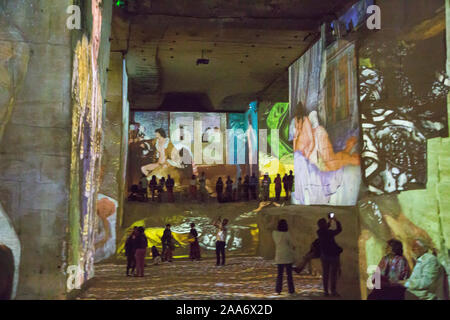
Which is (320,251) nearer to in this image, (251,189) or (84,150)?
(84,150)

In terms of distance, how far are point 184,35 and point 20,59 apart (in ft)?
27.7

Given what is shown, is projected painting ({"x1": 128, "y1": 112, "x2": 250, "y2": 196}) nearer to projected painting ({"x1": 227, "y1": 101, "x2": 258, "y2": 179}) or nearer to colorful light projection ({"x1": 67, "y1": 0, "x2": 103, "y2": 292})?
projected painting ({"x1": 227, "y1": 101, "x2": 258, "y2": 179})

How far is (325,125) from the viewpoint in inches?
549

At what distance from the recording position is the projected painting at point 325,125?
39.5ft

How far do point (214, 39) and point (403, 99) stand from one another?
24.0ft

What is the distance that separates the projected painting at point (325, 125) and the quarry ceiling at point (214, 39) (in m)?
1.21

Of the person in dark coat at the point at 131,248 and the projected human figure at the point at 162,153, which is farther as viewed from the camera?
the projected human figure at the point at 162,153

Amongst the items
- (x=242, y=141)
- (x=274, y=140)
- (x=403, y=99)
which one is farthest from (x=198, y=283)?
(x=242, y=141)

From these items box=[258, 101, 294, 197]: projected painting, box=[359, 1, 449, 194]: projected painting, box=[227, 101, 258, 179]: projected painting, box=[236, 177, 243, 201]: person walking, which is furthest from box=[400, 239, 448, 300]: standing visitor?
box=[227, 101, 258, 179]: projected painting

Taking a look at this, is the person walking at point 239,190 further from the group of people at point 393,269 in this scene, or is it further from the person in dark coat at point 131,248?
the group of people at point 393,269

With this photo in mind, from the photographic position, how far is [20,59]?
730cm

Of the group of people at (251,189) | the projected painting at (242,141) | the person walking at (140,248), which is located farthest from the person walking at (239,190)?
the person walking at (140,248)
